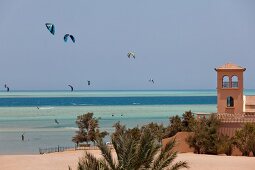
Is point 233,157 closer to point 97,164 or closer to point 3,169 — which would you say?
point 3,169

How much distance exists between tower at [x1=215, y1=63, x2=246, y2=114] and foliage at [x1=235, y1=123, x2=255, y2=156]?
4.66 m

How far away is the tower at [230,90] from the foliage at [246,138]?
15.3 ft

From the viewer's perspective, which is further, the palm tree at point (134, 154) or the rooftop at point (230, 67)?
the rooftop at point (230, 67)

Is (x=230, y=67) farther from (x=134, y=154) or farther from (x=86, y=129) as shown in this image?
(x=134, y=154)

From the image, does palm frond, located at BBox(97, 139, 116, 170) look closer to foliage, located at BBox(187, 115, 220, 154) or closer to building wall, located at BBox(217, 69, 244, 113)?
foliage, located at BBox(187, 115, 220, 154)

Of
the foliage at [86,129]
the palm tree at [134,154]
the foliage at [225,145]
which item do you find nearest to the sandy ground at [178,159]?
the foliage at [225,145]

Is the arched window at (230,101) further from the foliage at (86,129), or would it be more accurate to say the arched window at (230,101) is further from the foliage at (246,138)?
the foliage at (86,129)

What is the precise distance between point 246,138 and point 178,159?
498 cm

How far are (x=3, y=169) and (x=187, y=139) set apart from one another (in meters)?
11.8

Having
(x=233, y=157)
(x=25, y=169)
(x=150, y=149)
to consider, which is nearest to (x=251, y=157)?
(x=233, y=157)

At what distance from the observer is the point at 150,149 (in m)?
23.3

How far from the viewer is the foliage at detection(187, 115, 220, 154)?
148 ft

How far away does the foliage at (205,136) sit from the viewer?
1773 inches

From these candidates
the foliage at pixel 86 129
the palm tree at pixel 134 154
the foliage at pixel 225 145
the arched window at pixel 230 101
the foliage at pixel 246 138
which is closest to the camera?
the palm tree at pixel 134 154
